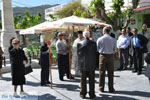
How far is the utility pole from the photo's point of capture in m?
12.5

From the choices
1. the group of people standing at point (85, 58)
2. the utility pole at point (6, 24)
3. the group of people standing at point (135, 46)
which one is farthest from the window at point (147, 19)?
the utility pole at point (6, 24)

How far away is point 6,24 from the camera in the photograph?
1270cm

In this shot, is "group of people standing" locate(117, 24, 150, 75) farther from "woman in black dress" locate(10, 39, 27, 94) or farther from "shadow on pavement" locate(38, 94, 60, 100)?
"woman in black dress" locate(10, 39, 27, 94)

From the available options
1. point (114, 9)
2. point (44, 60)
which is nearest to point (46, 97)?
point (44, 60)

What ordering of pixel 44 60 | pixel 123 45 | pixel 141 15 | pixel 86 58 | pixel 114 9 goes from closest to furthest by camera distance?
1. pixel 86 58
2. pixel 44 60
3. pixel 123 45
4. pixel 114 9
5. pixel 141 15

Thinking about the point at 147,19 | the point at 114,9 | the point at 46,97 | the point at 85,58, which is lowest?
the point at 46,97

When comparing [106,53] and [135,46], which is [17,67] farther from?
[135,46]

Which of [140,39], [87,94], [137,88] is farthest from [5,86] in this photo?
[140,39]

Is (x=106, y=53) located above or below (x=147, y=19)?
below

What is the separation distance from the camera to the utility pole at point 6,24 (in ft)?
40.9

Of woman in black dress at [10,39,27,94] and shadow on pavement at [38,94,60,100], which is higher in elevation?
woman in black dress at [10,39,27,94]

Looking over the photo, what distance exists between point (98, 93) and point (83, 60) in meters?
1.15

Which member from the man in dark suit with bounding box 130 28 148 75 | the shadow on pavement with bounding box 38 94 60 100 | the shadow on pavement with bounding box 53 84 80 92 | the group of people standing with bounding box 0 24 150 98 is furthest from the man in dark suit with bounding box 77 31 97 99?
the man in dark suit with bounding box 130 28 148 75

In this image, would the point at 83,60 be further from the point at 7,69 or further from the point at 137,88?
the point at 7,69
